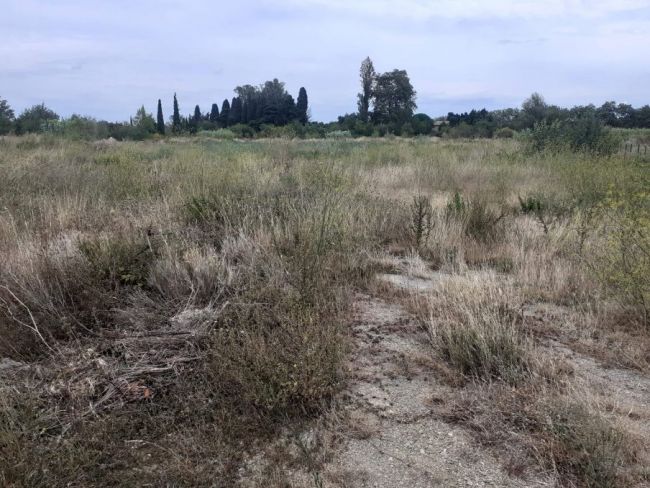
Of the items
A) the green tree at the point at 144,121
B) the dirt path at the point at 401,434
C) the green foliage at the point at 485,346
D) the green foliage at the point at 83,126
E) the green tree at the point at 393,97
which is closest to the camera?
the dirt path at the point at 401,434

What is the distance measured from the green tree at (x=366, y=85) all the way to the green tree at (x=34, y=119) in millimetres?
36304

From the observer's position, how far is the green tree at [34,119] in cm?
3442

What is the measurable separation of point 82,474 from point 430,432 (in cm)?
167

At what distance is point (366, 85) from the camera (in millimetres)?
66562

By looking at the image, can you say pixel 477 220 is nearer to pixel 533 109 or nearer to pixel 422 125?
pixel 533 109

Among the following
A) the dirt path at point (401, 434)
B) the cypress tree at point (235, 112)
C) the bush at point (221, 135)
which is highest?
the cypress tree at point (235, 112)

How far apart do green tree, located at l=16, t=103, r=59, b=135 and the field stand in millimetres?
33705

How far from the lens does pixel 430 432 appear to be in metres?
2.58

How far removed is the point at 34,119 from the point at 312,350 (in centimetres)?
4531

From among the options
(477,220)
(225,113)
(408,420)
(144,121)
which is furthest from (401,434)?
(225,113)

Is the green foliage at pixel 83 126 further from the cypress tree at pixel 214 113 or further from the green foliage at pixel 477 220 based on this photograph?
the cypress tree at pixel 214 113

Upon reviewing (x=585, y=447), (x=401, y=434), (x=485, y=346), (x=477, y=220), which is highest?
(x=477, y=220)

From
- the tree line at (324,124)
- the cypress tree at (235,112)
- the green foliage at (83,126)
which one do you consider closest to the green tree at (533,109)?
the tree line at (324,124)

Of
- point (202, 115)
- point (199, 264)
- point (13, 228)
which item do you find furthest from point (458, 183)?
point (202, 115)
